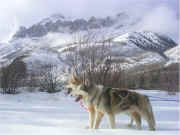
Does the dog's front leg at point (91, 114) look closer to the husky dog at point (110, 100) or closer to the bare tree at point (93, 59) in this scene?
the husky dog at point (110, 100)

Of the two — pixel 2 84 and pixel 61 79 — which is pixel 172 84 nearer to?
pixel 61 79

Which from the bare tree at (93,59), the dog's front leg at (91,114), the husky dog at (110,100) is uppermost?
the bare tree at (93,59)

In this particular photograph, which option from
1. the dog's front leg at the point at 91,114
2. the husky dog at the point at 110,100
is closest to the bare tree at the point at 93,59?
the dog's front leg at the point at 91,114

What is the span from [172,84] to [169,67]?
4391mm

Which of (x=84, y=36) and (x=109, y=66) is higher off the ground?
(x=84, y=36)

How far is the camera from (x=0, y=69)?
18562 mm

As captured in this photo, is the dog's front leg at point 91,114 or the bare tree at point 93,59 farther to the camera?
the bare tree at point 93,59

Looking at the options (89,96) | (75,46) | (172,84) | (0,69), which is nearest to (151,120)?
(89,96)

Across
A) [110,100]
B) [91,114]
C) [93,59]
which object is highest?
[93,59]

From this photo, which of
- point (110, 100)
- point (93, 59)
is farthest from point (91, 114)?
point (93, 59)

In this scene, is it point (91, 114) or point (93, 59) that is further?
point (93, 59)

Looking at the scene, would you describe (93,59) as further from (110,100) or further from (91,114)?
(110,100)

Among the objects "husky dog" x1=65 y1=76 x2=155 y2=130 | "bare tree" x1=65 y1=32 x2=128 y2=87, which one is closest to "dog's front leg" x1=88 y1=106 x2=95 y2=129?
"husky dog" x1=65 y1=76 x2=155 y2=130

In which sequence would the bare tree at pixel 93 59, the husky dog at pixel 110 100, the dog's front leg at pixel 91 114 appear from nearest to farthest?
the husky dog at pixel 110 100 → the dog's front leg at pixel 91 114 → the bare tree at pixel 93 59
